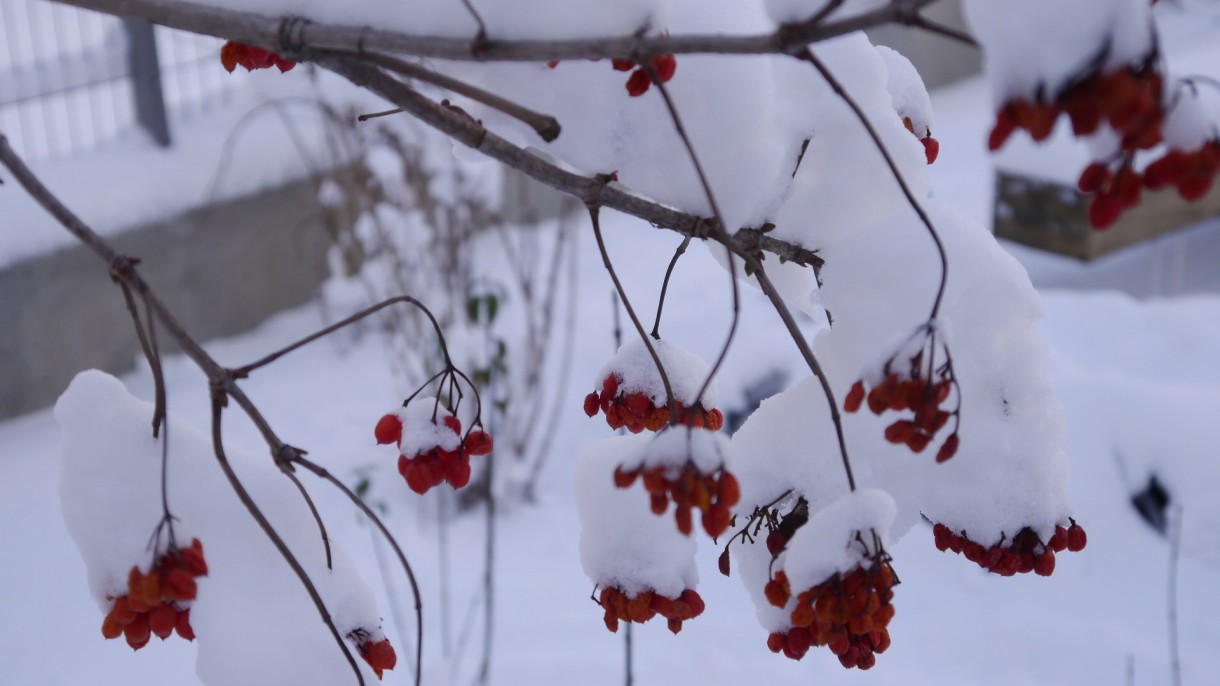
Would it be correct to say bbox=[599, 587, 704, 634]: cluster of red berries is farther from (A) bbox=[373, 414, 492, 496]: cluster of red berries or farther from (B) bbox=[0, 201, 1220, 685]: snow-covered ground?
(B) bbox=[0, 201, 1220, 685]: snow-covered ground

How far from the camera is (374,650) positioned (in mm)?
885

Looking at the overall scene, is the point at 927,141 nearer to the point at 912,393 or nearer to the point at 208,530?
the point at 912,393

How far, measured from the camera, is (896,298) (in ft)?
2.93

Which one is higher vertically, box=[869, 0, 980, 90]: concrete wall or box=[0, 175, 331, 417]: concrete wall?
box=[869, 0, 980, 90]: concrete wall

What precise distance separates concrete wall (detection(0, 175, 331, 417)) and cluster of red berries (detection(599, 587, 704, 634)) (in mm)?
2708

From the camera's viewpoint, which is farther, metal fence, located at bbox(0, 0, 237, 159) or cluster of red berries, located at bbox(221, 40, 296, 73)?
metal fence, located at bbox(0, 0, 237, 159)

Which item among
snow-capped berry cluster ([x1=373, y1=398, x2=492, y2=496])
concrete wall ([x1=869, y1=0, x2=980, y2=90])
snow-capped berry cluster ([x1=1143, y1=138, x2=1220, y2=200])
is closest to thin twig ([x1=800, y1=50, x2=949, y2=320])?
snow-capped berry cluster ([x1=1143, y1=138, x2=1220, y2=200])

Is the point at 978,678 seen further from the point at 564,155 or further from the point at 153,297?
the point at 153,297

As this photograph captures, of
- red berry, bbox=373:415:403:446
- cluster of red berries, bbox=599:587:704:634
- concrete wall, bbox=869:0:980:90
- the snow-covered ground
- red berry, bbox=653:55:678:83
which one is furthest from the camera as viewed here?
concrete wall, bbox=869:0:980:90

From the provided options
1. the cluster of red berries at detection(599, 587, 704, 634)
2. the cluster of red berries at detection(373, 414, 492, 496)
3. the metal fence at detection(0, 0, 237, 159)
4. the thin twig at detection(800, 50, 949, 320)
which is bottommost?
the cluster of red berries at detection(599, 587, 704, 634)

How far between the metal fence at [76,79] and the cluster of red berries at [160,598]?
352cm

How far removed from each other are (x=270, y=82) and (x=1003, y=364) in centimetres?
408

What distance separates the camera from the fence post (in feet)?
13.3

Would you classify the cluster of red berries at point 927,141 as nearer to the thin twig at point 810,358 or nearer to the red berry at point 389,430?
the thin twig at point 810,358
